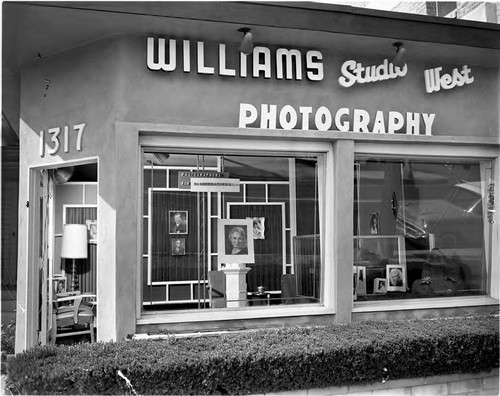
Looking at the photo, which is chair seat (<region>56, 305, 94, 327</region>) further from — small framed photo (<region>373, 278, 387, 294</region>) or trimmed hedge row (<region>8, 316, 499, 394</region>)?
small framed photo (<region>373, 278, 387, 294</region>)

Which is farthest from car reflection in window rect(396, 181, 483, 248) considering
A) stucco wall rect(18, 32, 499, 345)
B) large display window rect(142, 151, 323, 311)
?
large display window rect(142, 151, 323, 311)

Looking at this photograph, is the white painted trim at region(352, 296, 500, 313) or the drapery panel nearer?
the drapery panel

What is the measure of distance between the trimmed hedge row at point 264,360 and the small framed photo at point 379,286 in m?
0.94

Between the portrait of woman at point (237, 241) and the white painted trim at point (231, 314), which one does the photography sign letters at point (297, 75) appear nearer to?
the portrait of woman at point (237, 241)

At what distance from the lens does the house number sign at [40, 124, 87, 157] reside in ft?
21.8

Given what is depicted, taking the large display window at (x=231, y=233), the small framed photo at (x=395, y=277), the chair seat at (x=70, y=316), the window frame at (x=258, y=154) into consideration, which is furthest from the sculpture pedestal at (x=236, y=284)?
the chair seat at (x=70, y=316)

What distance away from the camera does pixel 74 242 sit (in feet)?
30.3

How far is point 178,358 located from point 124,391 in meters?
Result: 0.52

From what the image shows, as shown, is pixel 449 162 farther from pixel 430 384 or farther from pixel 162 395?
pixel 162 395

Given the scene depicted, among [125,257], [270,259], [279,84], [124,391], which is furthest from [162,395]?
[279,84]

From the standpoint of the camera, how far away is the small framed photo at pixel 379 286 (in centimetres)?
748

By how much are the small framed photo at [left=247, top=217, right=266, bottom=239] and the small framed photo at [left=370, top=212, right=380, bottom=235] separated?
141 cm

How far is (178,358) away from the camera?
5164mm

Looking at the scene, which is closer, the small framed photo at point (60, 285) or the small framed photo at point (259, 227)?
the small framed photo at point (259, 227)
